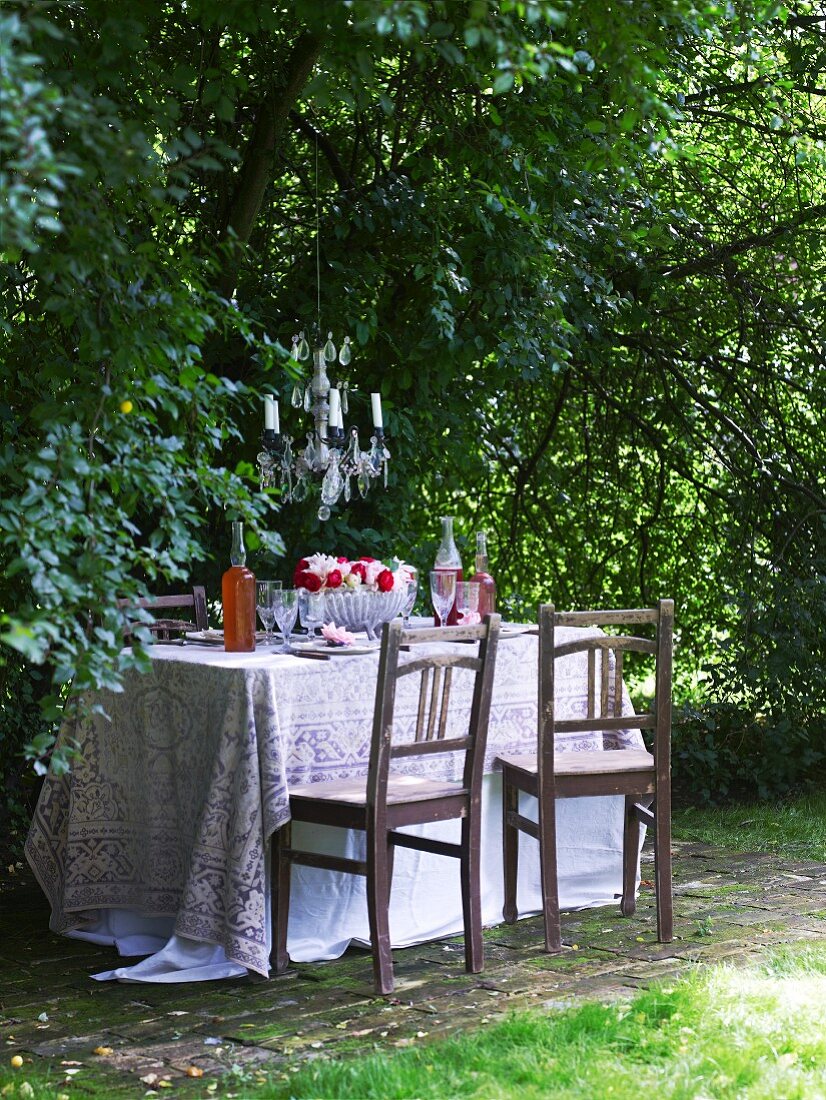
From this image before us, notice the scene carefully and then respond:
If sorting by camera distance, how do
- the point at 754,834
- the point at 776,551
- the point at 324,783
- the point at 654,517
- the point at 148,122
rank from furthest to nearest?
1. the point at 654,517
2. the point at 776,551
3. the point at 754,834
4. the point at 324,783
5. the point at 148,122

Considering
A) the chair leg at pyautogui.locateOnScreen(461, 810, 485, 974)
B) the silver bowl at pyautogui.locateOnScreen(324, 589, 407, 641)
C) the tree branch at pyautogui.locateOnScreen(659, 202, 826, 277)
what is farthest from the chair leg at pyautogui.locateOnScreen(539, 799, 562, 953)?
the tree branch at pyautogui.locateOnScreen(659, 202, 826, 277)

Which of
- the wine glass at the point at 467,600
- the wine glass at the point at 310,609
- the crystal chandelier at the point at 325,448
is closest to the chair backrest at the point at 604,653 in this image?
the wine glass at the point at 467,600

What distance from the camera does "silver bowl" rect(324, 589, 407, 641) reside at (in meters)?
4.42

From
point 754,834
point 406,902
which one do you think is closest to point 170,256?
point 406,902

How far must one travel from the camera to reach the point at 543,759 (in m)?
4.04

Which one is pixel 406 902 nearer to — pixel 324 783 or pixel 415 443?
pixel 324 783

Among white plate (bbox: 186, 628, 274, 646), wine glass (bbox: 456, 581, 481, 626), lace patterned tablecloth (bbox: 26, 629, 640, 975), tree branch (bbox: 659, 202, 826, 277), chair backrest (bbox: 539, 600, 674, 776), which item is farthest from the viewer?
tree branch (bbox: 659, 202, 826, 277)

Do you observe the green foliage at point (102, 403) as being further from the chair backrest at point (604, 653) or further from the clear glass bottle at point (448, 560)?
the clear glass bottle at point (448, 560)

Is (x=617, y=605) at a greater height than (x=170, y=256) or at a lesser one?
lesser

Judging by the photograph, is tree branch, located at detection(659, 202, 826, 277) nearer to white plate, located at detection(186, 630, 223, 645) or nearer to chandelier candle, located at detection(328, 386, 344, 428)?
chandelier candle, located at detection(328, 386, 344, 428)

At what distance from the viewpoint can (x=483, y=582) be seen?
467cm

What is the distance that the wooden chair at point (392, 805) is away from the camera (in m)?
3.66

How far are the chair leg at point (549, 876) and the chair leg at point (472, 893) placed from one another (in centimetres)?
26

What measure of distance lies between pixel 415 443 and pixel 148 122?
2.55m
